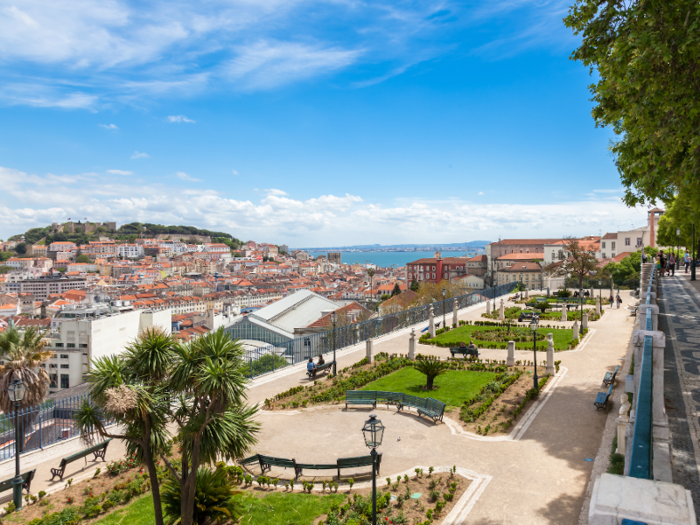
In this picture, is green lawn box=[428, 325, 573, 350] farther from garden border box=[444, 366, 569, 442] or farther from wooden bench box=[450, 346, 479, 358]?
garden border box=[444, 366, 569, 442]

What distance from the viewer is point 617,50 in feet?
28.3

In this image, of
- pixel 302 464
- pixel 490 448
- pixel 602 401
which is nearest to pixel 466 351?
pixel 602 401

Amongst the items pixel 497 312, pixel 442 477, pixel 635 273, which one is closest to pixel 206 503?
pixel 442 477

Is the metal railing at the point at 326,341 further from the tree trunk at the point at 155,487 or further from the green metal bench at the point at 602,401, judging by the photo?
the green metal bench at the point at 602,401

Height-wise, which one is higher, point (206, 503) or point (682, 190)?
point (682, 190)

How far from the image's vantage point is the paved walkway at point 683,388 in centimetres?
647

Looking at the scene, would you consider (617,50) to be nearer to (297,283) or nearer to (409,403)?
(409,403)

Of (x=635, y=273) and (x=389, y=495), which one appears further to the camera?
(x=635, y=273)

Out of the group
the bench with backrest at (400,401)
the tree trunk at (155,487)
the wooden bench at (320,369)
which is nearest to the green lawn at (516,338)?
the wooden bench at (320,369)

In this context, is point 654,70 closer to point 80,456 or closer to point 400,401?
point 400,401

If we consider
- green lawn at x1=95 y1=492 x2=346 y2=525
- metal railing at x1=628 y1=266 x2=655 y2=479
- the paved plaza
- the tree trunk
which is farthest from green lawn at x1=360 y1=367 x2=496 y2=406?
metal railing at x1=628 y1=266 x2=655 y2=479

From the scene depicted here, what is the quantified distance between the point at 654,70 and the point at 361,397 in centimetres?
1236

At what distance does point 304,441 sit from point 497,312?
25.7 metres

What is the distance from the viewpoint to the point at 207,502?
357 inches
